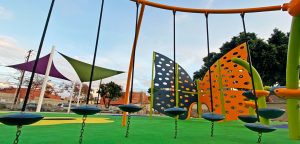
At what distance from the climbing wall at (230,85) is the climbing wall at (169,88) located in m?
1.56

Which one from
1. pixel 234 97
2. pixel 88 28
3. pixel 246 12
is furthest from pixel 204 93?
pixel 88 28

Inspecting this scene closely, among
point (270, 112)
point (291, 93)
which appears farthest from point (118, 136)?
point (291, 93)

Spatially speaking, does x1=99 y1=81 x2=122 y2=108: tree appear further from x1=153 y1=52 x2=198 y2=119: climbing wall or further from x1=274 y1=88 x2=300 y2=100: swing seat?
x1=274 y1=88 x2=300 y2=100: swing seat

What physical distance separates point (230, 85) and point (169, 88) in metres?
3.40

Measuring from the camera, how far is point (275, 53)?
48.2 feet

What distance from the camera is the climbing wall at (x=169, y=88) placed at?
34.3 feet

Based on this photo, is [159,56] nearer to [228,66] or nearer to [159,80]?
[159,80]

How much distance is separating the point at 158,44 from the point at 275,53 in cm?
1324

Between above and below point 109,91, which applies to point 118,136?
below

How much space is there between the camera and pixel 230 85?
9.45 meters

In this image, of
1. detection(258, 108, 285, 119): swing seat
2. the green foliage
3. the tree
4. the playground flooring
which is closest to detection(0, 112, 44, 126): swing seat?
the playground flooring

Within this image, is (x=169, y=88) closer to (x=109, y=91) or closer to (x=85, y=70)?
(x=85, y=70)

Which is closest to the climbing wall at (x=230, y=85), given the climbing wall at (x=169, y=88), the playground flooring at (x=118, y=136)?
the climbing wall at (x=169, y=88)

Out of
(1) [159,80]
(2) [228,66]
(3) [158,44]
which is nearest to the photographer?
(3) [158,44]
